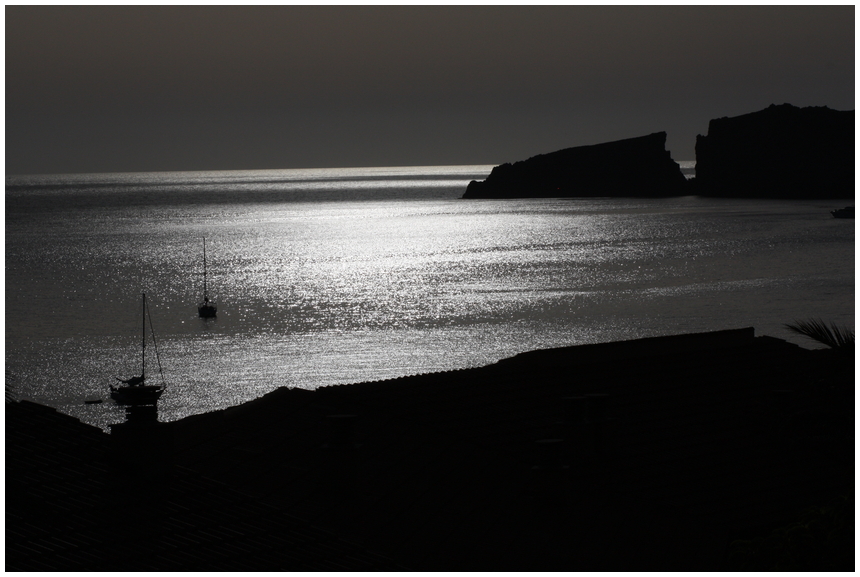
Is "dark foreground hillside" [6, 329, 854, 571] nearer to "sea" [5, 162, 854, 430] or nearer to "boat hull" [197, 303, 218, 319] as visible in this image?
"sea" [5, 162, 854, 430]

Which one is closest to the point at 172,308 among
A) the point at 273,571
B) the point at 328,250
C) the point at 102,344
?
the point at 102,344

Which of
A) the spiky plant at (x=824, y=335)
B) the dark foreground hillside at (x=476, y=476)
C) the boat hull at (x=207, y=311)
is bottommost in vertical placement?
the dark foreground hillside at (x=476, y=476)

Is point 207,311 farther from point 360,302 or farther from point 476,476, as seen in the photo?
point 476,476

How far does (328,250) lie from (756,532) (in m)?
143

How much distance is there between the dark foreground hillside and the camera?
32.6ft

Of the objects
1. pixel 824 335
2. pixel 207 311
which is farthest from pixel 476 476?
pixel 207 311

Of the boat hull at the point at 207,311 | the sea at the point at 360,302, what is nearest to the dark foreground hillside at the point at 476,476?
the sea at the point at 360,302

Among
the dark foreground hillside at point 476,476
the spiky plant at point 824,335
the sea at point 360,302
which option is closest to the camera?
the dark foreground hillside at point 476,476

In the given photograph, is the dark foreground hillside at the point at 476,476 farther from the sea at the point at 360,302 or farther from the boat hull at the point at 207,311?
the boat hull at the point at 207,311

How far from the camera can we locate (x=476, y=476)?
1511cm

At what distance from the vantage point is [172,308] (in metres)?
90.7

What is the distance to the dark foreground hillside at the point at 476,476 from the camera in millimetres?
9938

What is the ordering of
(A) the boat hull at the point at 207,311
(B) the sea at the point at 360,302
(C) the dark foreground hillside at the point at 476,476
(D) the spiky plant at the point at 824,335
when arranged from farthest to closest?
(A) the boat hull at the point at 207,311
(B) the sea at the point at 360,302
(D) the spiky plant at the point at 824,335
(C) the dark foreground hillside at the point at 476,476

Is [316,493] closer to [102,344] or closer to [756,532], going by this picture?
[756,532]
